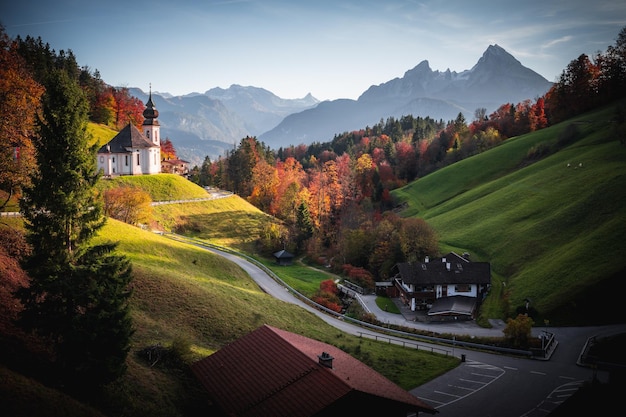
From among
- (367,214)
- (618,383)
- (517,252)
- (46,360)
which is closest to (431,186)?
(367,214)

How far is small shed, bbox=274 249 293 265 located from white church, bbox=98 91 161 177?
110ft

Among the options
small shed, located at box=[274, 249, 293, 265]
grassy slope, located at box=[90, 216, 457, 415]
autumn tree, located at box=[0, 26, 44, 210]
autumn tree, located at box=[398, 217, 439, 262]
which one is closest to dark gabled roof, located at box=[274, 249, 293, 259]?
small shed, located at box=[274, 249, 293, 265]

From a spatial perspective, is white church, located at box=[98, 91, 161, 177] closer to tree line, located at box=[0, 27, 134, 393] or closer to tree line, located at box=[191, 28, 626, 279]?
tree line, located at box=[191, 28, 626, 279]

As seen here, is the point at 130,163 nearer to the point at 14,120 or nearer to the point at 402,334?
the point at 14,120

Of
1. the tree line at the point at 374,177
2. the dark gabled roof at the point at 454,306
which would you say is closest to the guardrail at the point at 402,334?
the dark gabled roof at the point at 454,306

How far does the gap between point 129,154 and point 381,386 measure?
74.1 metres

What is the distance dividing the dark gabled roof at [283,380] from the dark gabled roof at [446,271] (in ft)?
122

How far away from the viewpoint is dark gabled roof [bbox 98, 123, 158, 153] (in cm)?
8006

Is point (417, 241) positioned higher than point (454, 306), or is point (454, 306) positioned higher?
point (417, 241)

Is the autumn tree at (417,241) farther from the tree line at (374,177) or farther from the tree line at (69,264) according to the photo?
the tree line at (69,264)

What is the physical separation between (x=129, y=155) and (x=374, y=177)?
63.3 m

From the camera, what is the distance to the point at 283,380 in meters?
19.5

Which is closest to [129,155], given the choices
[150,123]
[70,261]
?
[150,123]

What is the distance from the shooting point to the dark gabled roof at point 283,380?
1817cm
